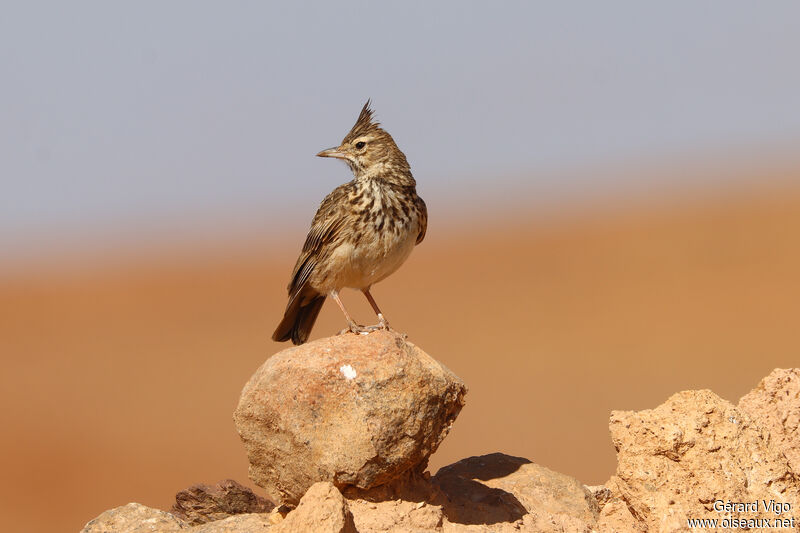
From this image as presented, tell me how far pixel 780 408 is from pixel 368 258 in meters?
2.97

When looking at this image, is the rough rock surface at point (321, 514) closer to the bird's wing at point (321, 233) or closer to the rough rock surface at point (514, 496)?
the rough rock surface at point (514, 496)

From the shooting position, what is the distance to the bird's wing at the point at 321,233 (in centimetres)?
806

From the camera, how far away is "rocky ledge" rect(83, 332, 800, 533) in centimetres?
580

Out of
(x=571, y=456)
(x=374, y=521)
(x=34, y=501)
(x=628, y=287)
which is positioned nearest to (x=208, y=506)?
(x=374, y=521)

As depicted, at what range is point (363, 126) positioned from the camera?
8.57 metres

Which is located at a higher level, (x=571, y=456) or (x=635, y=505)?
(x=571, y=456)

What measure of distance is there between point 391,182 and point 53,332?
29985 millimetres

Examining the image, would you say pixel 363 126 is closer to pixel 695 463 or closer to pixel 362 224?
pixel 362 224

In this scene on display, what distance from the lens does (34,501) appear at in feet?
62.4

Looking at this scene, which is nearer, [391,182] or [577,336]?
[391,182]

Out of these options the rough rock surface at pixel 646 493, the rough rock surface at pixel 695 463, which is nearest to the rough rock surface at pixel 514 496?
the rough rock surface at pixel 646 493

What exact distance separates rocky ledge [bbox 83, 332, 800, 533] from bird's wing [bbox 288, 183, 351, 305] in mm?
1979

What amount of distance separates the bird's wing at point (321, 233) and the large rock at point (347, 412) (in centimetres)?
204

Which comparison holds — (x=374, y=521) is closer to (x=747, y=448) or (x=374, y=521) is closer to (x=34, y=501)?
(x=747, y=448)
